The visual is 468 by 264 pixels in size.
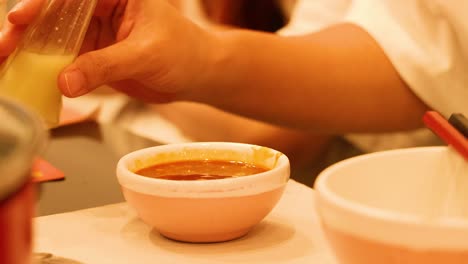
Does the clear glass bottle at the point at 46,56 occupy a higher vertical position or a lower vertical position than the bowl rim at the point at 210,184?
higher

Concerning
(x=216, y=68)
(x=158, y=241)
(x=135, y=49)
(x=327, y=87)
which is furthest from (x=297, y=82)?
(x=158, y=241)

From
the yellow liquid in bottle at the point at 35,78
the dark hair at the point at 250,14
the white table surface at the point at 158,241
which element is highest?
the yellow liquid in bottle at the point at 35,78

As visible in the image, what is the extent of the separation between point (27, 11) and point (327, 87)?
0.59 m

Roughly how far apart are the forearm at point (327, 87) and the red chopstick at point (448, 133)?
2.18 feet

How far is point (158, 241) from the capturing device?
72 cm

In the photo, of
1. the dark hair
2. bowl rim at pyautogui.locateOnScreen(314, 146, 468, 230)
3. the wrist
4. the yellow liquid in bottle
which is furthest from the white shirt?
bowl rim at pyautogui.locateOnScreen(314, 146, 468, 230)

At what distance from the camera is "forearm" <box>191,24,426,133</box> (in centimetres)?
124

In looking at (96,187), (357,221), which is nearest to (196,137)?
(96,187)

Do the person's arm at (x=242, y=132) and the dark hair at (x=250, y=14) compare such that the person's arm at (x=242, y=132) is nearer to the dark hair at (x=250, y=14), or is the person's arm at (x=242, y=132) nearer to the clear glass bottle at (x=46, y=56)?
the dark hair at (x=250, y=14)

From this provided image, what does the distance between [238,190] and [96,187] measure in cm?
28

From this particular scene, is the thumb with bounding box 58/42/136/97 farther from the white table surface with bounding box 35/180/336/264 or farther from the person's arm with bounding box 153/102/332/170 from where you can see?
the person's arm with bounding box 153/102/332/170

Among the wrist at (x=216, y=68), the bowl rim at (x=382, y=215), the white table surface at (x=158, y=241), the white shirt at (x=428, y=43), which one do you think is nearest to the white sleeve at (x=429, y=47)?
the white shirt at (x=428, y=43)

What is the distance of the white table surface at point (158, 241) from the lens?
0.68 meters

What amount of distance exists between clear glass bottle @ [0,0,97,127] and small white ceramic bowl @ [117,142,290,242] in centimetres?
14
